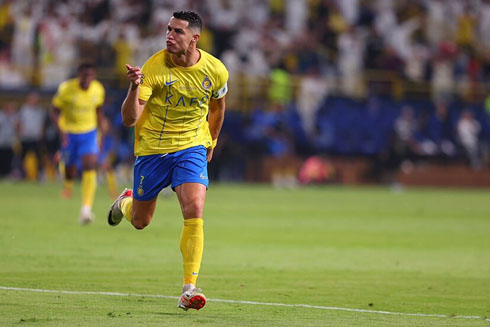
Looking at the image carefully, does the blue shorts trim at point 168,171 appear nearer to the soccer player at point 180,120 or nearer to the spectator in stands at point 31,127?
the soccer player at point 180,120

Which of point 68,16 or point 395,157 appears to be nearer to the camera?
point 68,16

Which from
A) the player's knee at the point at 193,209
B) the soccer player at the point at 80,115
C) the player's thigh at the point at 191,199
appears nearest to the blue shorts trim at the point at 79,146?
the soccer player at the point at 80,115

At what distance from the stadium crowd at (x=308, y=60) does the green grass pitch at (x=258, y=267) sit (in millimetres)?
10113

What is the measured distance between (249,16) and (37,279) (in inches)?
973

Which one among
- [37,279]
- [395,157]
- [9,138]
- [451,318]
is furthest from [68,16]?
[451,318]

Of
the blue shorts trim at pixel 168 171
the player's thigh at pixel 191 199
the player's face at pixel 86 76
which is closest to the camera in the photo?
the player's thigh at pixel 191 199

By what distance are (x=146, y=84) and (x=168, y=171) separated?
84 centimetres

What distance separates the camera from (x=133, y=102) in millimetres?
8273

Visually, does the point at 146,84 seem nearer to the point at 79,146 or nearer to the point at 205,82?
the point at 205,82

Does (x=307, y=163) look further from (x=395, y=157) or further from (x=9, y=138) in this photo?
(x=9, y=138)

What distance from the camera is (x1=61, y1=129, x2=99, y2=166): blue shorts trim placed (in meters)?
17.4

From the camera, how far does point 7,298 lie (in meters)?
8.55

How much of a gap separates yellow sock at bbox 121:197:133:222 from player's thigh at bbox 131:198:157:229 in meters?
0.40

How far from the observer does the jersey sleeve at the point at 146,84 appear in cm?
848
